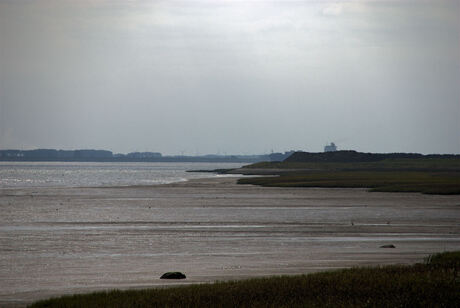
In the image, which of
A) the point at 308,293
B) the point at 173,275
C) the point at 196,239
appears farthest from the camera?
the point at 196,239

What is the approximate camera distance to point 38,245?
36.6 metres

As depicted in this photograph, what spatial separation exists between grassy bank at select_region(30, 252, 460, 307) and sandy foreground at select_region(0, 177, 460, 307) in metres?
2.52

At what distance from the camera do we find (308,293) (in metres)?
21.5

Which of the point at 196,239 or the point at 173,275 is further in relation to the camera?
the point at 196,239

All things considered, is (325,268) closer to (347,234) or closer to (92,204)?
(347,234)

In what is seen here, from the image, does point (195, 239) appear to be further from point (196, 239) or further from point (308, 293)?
point (308, 293)

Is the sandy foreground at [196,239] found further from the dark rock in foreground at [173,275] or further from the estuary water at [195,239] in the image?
the dark rock in foreground at [173,275]

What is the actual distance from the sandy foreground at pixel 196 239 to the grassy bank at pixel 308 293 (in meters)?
2.52

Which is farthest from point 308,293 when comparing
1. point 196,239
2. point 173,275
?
point 196,239

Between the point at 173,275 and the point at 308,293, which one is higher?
the point at 308,293

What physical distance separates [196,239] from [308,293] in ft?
61.7

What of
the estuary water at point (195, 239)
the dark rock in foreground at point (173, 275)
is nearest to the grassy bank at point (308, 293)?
the estuary water at point (195, 239)

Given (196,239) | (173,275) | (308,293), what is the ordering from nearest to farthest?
(308,293) < (173,275) < (196,239)

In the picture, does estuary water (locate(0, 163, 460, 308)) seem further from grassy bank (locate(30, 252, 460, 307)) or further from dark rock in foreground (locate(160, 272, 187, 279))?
grassy bank (locate(30, 252, 460, 307))
